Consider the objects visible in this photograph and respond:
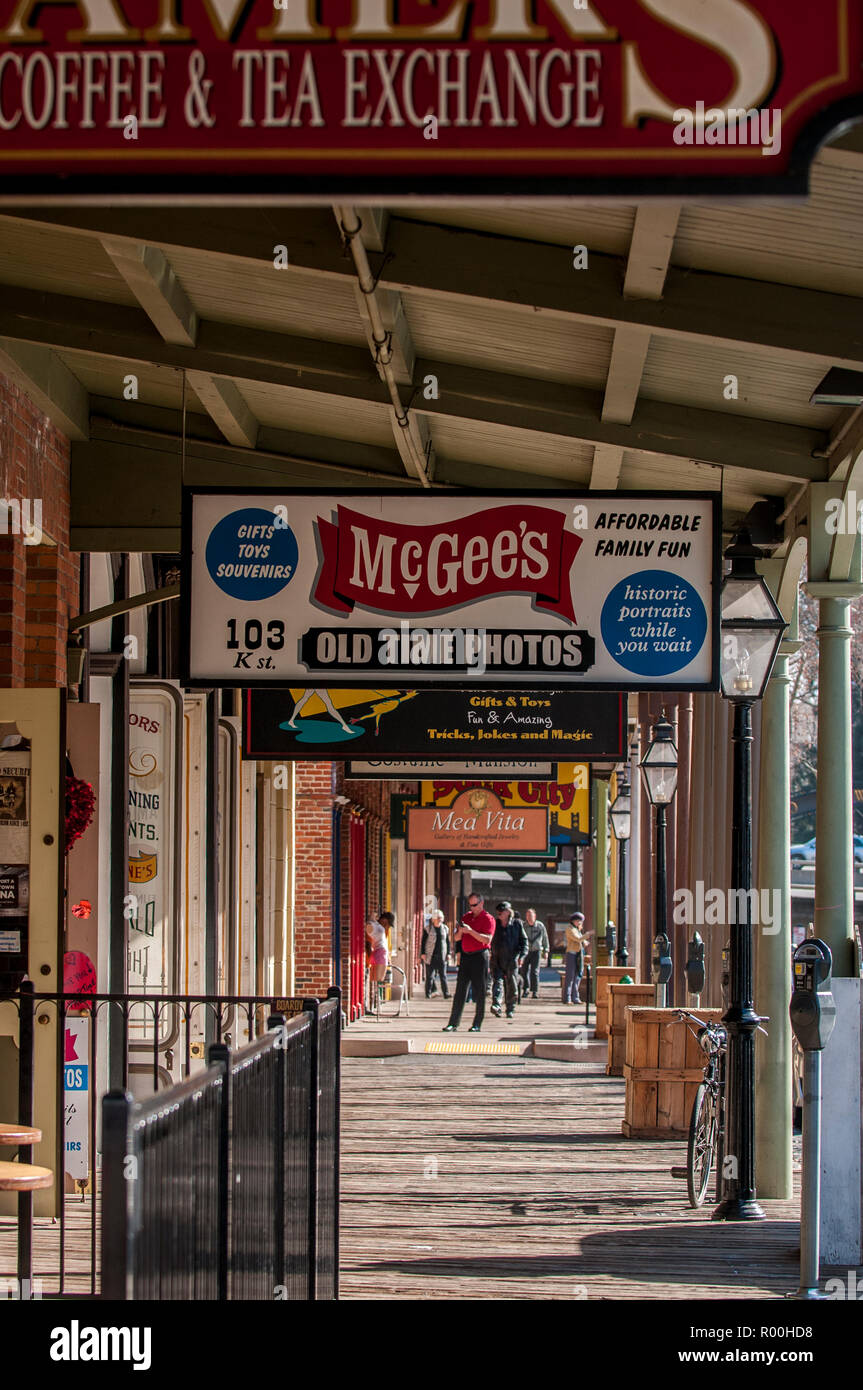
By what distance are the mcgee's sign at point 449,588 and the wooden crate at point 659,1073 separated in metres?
5.12

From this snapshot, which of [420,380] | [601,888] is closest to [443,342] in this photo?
[420,380]

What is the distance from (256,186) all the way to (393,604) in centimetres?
430

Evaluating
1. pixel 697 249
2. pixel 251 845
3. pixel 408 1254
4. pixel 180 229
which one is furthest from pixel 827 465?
pixel 251 845

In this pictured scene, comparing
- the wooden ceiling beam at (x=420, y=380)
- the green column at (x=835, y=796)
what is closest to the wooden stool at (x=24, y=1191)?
the wooden ceiling beam at (x=420, y=380)

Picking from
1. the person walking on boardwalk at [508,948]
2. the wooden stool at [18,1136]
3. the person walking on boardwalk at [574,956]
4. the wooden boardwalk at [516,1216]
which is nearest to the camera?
the wooden stool at [18,1136]

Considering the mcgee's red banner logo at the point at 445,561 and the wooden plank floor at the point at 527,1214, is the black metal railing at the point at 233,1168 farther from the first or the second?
the mcgee's red banner logo at the point at 445,561

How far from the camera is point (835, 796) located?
8203mm

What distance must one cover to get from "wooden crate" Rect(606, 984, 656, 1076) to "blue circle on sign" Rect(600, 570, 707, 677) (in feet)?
27.0

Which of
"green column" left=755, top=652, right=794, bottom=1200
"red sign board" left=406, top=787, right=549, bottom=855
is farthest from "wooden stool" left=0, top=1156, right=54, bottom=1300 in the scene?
"red sign board" left=406, top=787, right=549, bottom=855

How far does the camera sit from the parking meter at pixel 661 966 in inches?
544

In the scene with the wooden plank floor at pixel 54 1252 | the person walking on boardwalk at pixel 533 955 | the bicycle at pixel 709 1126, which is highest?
the bicycle at pixel 709 1126

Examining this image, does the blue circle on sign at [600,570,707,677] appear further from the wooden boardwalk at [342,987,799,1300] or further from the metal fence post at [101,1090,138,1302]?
the metal fence post at [101,1090,138,1302]

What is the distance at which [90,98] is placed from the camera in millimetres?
2943

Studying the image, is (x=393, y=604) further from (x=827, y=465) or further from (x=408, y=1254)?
(x=408, y=1254)
